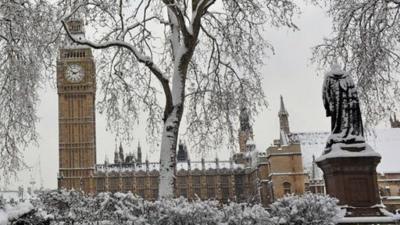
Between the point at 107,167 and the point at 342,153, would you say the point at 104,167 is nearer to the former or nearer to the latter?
the point at 107,167

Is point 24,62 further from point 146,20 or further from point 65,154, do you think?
point 65,154

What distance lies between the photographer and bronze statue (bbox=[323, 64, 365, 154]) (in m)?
11.3

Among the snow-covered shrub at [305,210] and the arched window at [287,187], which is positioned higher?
the snow-covered shrub at [305,210]

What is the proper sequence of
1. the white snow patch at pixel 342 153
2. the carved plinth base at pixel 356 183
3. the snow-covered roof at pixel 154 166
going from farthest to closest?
the snow-covered roof at pixel 154 166
the white snow patch at pixel 342 153
the carved plinth base at pixel 356 183

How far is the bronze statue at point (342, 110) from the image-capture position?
37.0 feet

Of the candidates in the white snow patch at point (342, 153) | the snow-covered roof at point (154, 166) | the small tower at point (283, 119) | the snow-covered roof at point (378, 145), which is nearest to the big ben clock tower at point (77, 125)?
the snow-covered roof at point (154, 166)

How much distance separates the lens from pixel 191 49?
43.4 feet

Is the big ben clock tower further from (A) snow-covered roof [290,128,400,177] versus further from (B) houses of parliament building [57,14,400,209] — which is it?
(A) snow-covered roof [290,128,400,177]

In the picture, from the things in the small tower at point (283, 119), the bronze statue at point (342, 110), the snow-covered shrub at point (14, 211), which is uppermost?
the small tower at point (283, 119)

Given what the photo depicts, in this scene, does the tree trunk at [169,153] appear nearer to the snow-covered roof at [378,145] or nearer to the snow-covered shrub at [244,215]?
the snow-covered shrub at [244,215]

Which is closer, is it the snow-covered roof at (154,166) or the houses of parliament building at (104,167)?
the houses of parliament building at (104,167)

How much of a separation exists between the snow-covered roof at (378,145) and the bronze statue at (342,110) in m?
49.7

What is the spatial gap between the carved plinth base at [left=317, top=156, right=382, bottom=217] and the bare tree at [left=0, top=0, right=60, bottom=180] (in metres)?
6.99

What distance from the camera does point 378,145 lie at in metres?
63.8
